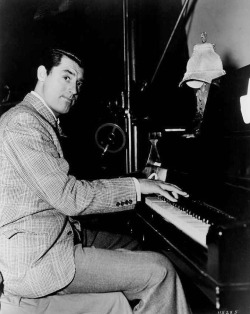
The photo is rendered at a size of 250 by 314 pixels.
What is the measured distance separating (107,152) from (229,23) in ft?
5.95

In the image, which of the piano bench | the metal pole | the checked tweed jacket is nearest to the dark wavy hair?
the checked tweed jacket

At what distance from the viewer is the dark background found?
3.90 metres

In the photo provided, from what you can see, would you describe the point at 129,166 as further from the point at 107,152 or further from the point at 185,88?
the point at 185,88

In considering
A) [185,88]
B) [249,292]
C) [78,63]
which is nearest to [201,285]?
[249,292]

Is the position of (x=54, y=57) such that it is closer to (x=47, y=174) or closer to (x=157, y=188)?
(x=47, y=174)

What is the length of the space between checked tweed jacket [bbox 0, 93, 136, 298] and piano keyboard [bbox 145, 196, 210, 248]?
0.93 feet

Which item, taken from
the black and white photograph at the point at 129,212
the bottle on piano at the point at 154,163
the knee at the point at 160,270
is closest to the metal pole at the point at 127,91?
the black and white photograph at the point at 129,212

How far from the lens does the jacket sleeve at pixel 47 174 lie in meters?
1.56

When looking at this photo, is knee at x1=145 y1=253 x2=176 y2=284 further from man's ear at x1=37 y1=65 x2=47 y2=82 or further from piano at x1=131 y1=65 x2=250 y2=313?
man's ear at x1=37 y1=65 x2=47 y2=82

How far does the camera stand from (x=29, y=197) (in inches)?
63.5

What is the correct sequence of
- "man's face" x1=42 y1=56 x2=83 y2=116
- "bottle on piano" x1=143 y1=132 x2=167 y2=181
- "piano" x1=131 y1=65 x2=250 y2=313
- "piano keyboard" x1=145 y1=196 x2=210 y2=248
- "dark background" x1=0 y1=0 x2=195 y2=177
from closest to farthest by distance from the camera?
1. "piano" x1=131 y1=65 x2=250 y2=313
2. "piano keyboard" x1=145 y1=196 x2=210 y2=248
3. "man's face" x1=42 y1=56 x2=83 y2=116
4. "bottle on piano" x1=143 y1=132 x2=167 y2=181
5. "dark background" x1=0 y1=0 x2=195 y2=177

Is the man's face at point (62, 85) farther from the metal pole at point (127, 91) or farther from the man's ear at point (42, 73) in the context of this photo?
the metal pole at point (127, 91)

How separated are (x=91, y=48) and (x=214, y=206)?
3.02m

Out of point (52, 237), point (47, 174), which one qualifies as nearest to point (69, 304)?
point (52, 237)
